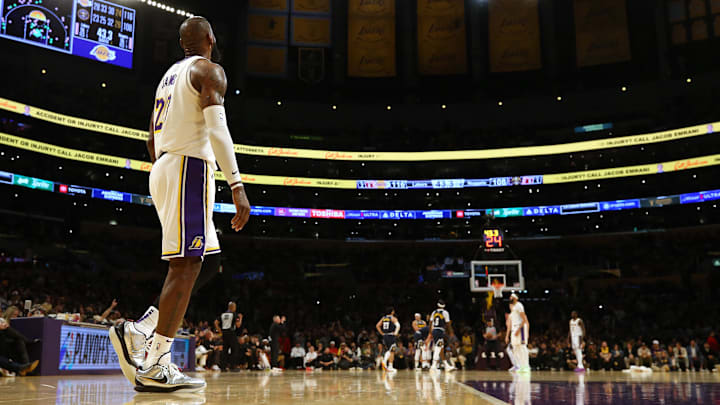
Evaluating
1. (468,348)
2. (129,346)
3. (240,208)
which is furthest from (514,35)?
(129,346)

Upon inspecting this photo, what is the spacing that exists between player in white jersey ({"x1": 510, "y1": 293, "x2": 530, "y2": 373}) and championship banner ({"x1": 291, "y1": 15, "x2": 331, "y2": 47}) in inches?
785

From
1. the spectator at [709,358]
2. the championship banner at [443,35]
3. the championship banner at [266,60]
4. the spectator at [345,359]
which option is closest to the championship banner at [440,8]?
the championship banner at [443,35]

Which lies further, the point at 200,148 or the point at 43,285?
the point at 43,285

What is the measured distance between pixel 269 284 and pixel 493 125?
16.1 m

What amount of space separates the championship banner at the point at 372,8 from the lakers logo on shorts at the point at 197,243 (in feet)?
89.6

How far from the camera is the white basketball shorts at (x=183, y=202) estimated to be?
3.25 meters

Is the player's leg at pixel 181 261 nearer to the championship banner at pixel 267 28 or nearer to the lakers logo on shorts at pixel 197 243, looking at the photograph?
the lakers logo on shorts at pixel 197 243

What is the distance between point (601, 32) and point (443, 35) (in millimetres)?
7514

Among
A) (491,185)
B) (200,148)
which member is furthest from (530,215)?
(200,148)

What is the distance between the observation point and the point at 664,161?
30.0m

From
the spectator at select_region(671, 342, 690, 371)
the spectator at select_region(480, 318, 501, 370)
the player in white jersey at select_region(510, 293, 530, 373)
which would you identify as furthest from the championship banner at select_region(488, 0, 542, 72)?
the player in white jersey at select_region(510, 293, 530, 373)

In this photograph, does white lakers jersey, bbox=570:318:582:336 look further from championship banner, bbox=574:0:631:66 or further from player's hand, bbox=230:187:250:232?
championship banner, bbox=574:0:631:66

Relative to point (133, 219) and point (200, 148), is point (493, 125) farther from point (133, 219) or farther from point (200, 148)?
point (200, 148)

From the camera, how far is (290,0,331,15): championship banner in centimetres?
2875
